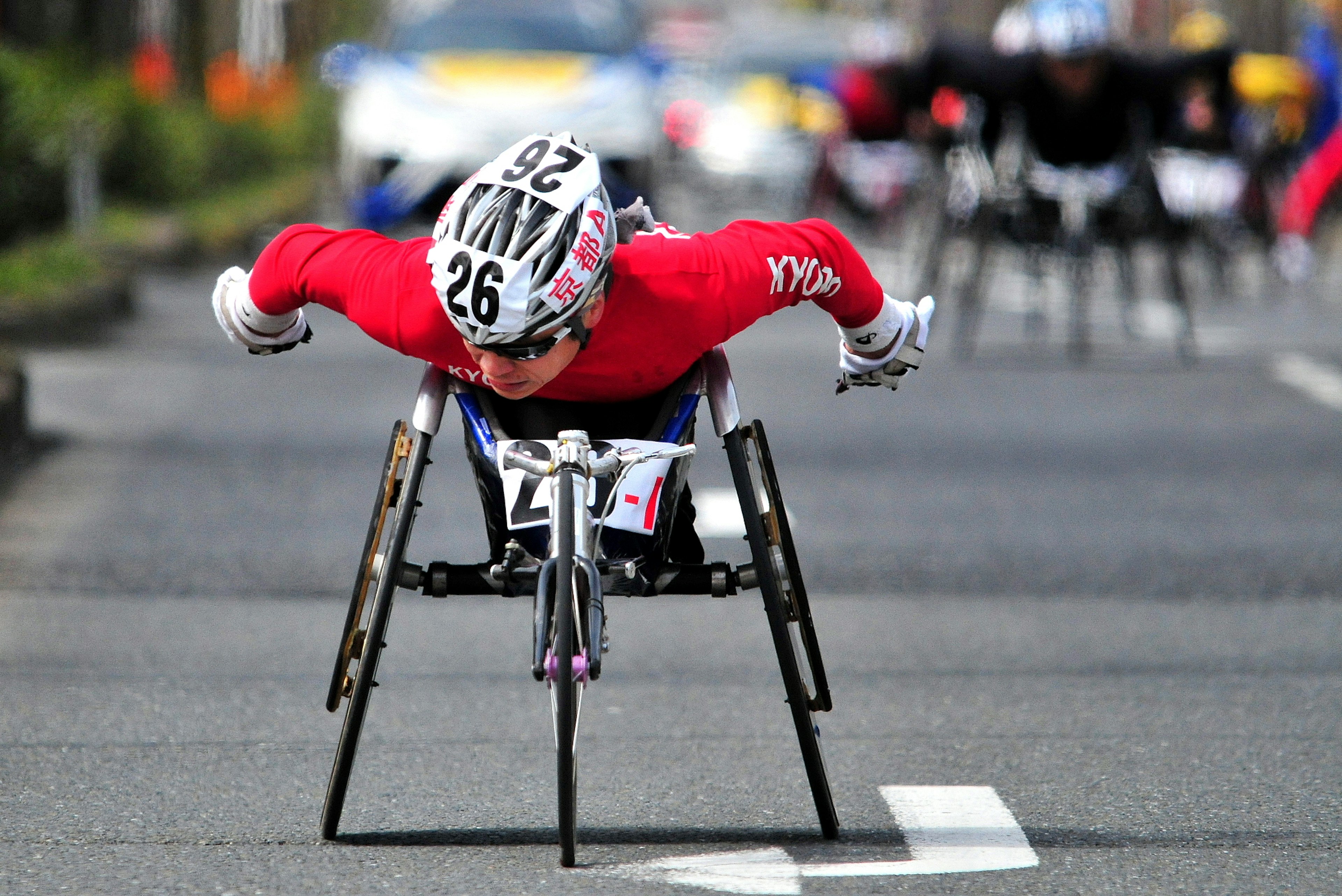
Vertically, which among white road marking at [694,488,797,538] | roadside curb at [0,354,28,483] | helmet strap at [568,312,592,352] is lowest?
roadside curb at [0,354,28,483]

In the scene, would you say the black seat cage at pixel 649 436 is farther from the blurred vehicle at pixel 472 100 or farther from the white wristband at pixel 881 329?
the blurred vehicle at pixel 472 100

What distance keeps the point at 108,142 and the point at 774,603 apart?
58.5ft

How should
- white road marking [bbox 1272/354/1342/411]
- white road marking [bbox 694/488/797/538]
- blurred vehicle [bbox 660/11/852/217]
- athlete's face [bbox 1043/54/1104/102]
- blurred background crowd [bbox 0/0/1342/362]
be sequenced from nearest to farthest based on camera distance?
white road marking [bbox 694/488/797/538] < white road marking [bbox 1272/354/1342/411] < athlete's face [bbox 1043/54/1104/102] < blurred background crowd [bbox 0/0/1342/362] < blurred vehicle [bbox 660/11/852/217]

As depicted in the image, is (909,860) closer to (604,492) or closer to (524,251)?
(604,492)

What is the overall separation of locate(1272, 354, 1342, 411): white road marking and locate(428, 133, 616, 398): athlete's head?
8364 millimetres

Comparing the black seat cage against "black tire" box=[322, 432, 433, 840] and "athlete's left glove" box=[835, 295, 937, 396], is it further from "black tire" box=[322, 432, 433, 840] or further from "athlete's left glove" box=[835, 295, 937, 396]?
"athlete's left glove" box=[835, 295, 937, 396]

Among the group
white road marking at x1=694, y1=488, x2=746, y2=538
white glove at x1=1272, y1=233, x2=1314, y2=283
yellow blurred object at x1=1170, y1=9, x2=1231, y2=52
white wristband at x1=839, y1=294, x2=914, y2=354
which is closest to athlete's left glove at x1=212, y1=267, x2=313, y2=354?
white wristband at x1=839, y1=294, x2=914, y2=354

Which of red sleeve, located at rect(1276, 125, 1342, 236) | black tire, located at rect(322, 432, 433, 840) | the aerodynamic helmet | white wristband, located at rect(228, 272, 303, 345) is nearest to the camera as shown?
black tire, located at rect(322, 432, 433, 840)

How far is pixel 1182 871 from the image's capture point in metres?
4.62

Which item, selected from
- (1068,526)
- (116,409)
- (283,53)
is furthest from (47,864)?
(283,53)

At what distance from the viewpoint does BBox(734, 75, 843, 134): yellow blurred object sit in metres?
26.6

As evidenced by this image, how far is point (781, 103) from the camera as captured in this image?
2758 cm

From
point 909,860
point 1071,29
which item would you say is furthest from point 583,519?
point 1071,29

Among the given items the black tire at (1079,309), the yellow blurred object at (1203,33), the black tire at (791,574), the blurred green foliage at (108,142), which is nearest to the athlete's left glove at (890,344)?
the black tire at (791,574)
